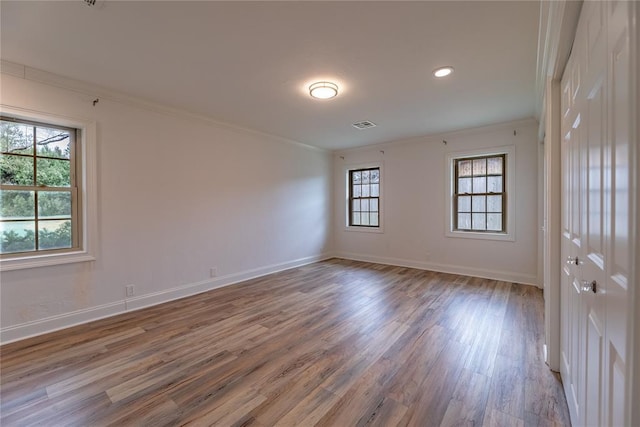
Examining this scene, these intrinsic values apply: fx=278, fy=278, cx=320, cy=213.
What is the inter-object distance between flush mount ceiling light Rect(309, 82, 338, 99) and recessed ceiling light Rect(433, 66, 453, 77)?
1027 mm

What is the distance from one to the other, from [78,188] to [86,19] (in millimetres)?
1838

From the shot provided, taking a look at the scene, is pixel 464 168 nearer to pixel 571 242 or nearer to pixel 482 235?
pixel 482 235

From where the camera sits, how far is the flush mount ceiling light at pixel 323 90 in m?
3.02

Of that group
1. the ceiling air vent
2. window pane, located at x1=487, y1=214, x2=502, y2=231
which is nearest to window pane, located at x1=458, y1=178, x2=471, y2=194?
window pane, located at x1=487, y1=214, x2=502, y2=231

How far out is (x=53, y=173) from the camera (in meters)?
2.95

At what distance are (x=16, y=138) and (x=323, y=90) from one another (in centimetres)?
312

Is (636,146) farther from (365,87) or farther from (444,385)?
(365,87)

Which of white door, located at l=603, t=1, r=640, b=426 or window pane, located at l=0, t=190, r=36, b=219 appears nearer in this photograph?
white door, located at l=603, t=1, r=640, b=426

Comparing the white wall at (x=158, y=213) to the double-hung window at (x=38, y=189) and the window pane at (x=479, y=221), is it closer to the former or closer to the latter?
the double-hung window at (x=38, y=189)

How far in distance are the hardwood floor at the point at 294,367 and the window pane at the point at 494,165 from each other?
2248 mm

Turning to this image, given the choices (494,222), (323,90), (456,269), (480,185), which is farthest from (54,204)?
(494,222)

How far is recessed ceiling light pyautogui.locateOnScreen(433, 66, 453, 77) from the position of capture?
2711 millimetres

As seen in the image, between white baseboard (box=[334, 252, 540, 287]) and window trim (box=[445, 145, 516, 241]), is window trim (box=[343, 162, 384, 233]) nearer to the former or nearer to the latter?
white baseboard (box=[334, 252, 540, 287])

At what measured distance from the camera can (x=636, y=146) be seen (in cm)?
67
